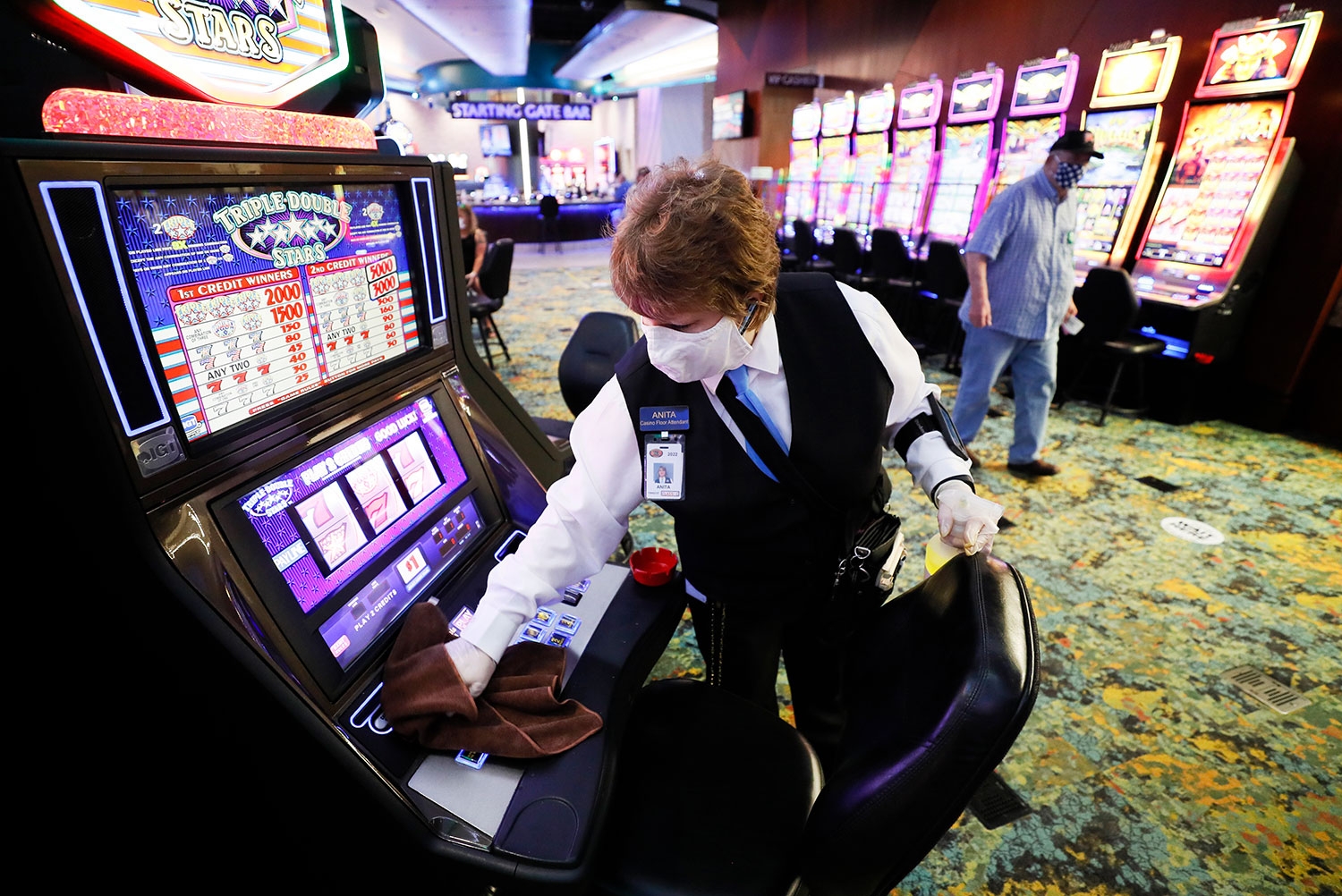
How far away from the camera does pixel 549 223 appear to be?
1294 centimetres

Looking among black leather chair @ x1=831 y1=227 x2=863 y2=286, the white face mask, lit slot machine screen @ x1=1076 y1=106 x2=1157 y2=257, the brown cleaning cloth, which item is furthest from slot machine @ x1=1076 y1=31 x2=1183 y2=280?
the brown cleaning cloth

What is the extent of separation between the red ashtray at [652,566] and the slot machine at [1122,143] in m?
3.85

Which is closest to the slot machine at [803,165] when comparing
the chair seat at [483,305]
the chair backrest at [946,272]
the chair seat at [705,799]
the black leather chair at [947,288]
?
the black leather chair at [947,288]

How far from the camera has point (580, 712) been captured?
0.99m

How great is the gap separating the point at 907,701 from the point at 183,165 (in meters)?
1.15

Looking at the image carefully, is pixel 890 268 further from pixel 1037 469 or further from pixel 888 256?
pixel 1037 469

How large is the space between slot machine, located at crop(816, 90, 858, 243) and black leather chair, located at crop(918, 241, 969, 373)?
150 cm

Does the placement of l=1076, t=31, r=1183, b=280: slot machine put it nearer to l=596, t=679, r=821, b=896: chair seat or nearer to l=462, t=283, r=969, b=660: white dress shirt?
l=462, t=283, r=969, b=660: white dress shirt

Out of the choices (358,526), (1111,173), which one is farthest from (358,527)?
(1111,173)

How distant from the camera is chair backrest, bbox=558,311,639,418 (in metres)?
2.03

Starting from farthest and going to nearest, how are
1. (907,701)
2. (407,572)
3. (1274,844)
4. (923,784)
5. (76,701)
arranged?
(1274,844), (407,572), (76,701), (907,701), (923,784)

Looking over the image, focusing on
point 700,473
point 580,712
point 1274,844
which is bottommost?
point 1274,844

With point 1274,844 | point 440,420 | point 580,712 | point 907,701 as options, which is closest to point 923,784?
point 907,701

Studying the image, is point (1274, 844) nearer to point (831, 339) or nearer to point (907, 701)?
point (907, 701)
